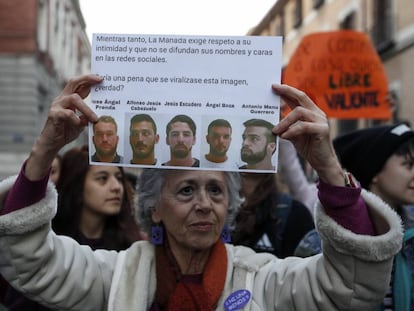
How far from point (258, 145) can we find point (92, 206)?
1.92m

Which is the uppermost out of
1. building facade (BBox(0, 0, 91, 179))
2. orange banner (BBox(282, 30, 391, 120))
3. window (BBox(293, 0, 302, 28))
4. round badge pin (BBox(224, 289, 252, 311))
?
window (BBox(293, 0, 302, 28))

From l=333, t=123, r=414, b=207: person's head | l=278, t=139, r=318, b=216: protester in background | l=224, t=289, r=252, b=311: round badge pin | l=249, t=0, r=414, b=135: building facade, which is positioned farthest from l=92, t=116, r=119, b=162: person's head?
l=249, t=0, r=414, b=135: building facade

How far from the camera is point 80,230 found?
3672 mm

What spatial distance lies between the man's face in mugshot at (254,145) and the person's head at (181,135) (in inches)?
5.8

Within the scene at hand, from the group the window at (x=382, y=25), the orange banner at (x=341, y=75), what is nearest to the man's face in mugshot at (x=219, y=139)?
the orange banner at (x=341, y=75)

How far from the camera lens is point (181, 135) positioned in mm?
2006

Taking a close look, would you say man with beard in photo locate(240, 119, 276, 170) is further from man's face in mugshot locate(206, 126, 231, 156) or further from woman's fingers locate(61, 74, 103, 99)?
woman's fingers locate(61, 74, 103, 99)

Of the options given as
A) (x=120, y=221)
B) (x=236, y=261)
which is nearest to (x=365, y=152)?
(x=236, y=261)

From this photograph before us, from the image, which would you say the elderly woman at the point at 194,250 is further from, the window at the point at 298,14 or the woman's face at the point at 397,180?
the window at the point at 298,14

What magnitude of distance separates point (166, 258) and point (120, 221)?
1.59m

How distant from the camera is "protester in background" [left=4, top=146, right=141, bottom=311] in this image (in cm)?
369

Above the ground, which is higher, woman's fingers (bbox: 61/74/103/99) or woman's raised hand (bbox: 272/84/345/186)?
woman's fingers (bbox: 61/74/103/99)

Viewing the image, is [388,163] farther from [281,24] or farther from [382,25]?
[281,24]

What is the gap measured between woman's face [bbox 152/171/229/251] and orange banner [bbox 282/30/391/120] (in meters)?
3.62
